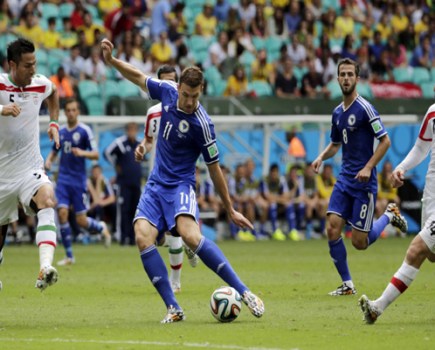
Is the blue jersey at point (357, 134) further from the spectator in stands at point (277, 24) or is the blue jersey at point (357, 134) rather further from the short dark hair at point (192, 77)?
the spectator in stands at point (277, 24)

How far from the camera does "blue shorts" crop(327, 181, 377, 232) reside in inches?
583

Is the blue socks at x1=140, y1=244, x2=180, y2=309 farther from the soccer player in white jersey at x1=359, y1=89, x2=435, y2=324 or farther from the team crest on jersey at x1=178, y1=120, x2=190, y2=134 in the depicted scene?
the soccer player in white jersey at x1=359, y1=89, x2=435, y2=324

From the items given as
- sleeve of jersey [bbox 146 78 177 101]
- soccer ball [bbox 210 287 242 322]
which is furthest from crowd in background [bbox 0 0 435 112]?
soccer ball [bbox 210 287 242 322]

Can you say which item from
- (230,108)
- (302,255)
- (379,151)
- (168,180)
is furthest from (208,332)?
(230,108)

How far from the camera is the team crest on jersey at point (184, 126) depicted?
444 inches

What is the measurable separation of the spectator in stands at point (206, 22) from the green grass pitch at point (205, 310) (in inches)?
463

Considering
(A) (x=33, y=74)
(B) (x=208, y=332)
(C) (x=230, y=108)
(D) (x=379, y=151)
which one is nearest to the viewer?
(B) (x=208, y=332)

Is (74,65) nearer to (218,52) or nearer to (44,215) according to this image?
(218,52)

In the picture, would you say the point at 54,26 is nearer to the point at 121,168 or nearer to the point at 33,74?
the point at 121,168

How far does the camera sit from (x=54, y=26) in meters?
29.2

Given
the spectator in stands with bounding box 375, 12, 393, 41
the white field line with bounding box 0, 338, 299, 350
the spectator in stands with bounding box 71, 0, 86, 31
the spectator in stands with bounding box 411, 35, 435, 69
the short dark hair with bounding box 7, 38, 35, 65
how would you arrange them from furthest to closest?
the spectator in stands with bounding box 375, 12, 393, 41
the spectator in stands with bounding box 411, 35, 435, 69
the spectator in stands with bounding box 71, 0, 86, 31
the short dark hair with bounding box 7, 38, 35, 65
the white field line with bounding box 0, 338, 299, 350

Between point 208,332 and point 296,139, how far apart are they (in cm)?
1904

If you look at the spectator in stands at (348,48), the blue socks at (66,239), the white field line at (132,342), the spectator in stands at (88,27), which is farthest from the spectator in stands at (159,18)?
the white field line at (132,342)

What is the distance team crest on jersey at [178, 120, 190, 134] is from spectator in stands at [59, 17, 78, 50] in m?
18.2
